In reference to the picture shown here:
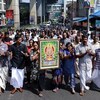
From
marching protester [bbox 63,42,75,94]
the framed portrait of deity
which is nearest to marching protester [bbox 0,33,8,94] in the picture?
the framed portrait of deity

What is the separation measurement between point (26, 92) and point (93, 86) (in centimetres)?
214

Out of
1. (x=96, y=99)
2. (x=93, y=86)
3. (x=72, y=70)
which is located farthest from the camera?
(x=93, y=86)

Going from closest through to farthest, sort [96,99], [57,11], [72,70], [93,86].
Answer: [96,99], [72,70], [93,86], [57,11]

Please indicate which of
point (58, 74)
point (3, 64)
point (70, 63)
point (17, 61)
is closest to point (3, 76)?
point (3, 64)

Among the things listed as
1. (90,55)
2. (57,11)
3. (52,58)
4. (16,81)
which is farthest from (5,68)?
(57,11)

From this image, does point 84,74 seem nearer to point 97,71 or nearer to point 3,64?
point 97,71

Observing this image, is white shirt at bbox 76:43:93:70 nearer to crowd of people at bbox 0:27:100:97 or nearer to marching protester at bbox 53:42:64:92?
crowd of people at bbox 0:27:100:97

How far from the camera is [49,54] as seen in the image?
32.0 ft

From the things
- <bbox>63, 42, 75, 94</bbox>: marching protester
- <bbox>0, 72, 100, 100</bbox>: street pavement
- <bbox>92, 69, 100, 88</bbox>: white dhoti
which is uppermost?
<bbox>63, 42, 75, 94</bbox>: marching protester

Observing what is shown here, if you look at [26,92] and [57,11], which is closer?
[26,92]

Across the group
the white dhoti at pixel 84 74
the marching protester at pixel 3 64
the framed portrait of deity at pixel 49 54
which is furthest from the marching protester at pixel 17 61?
the white dhoti at pixel 84 74

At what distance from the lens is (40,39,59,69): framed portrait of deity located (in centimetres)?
960

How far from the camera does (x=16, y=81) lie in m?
9.80

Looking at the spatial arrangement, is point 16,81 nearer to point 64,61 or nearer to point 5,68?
point 5,68
